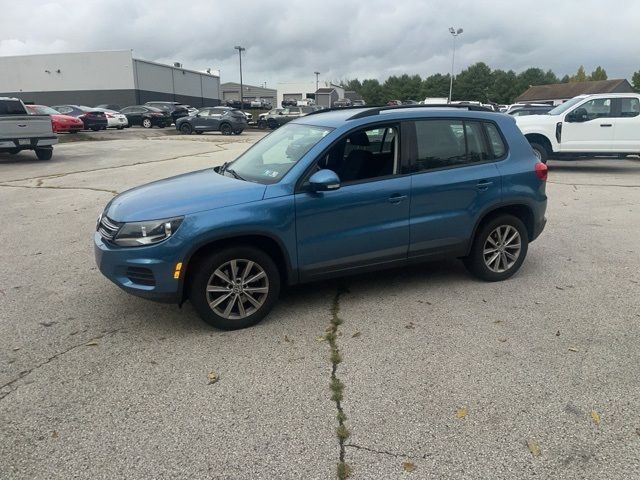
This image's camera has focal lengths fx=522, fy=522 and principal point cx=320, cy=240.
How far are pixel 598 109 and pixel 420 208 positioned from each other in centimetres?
1102

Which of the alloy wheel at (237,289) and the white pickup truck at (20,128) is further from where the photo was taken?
the white pickup truck at (20,128)

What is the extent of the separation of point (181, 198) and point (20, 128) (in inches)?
528

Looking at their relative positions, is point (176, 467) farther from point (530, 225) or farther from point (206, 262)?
point (530, 225)

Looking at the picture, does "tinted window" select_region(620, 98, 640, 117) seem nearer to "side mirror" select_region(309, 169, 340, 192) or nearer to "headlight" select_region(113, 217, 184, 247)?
"side mirror" select_region(309, 169, 340, 192)

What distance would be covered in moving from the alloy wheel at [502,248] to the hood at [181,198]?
7.95 feet

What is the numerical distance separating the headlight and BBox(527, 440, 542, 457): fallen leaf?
2731mm

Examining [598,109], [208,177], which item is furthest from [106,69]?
[208,177]

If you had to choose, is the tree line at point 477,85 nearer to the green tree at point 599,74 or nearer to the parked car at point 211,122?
the green tree at point 599,74

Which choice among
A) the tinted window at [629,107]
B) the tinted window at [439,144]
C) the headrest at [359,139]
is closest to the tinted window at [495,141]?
the tinted window at [439,144]

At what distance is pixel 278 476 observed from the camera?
8.59 ft

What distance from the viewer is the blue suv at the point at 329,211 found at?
3986mm

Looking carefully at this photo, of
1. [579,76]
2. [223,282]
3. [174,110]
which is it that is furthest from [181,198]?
[579,76]

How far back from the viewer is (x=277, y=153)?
4.89 metres

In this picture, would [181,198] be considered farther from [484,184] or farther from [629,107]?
[629,107]
